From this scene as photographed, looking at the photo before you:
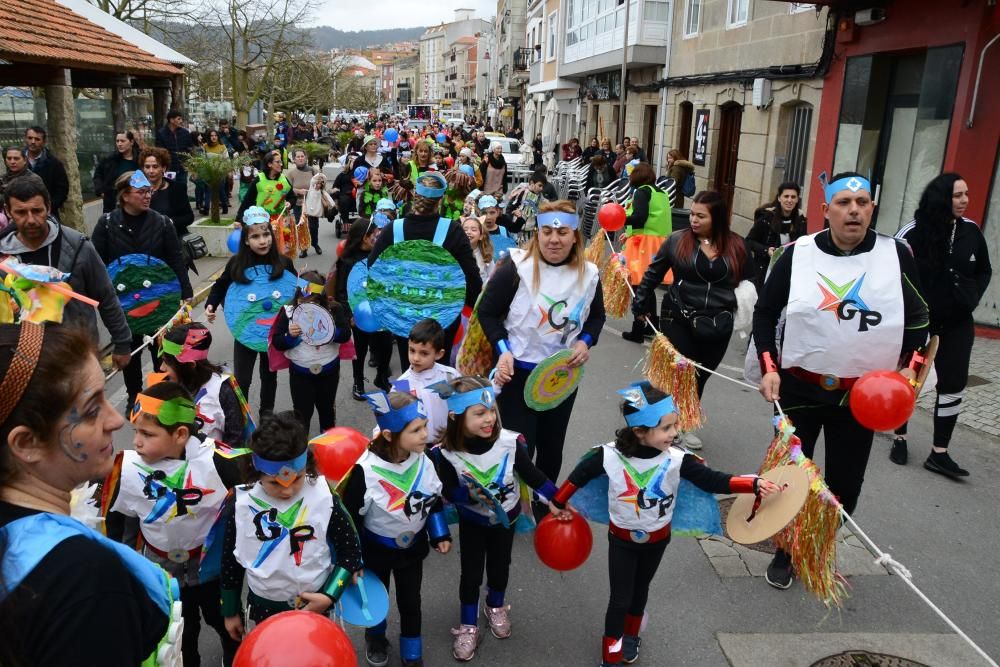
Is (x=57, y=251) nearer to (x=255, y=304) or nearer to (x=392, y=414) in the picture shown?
(x=255, y=304)

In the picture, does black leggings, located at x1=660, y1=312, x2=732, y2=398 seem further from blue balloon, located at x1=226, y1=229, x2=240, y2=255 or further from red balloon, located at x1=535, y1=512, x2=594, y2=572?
blue balloon, located at x1=226, y1=229, x2=240, y2=255

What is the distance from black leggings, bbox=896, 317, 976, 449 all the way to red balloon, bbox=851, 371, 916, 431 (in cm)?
215

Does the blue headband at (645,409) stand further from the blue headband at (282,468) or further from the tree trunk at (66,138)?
the tree trunk at (66,138)

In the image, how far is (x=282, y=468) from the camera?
2744 millimetres

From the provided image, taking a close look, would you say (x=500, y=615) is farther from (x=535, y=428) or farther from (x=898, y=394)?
(x=898, y=394)

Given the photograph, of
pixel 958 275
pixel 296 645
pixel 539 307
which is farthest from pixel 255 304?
pixel 958 275

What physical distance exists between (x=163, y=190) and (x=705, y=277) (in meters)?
5.16

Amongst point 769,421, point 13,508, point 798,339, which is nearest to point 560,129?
point 769,421

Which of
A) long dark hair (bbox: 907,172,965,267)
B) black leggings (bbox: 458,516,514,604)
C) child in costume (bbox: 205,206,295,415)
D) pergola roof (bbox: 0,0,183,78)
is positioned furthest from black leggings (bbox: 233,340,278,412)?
pergola roof (bbox: 0,0,183,78)

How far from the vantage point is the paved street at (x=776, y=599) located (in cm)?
354

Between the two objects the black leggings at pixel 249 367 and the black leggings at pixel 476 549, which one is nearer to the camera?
the black leggings at pixel 476 549

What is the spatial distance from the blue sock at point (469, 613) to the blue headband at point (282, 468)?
3.96 feet

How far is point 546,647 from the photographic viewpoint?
3.56 metres

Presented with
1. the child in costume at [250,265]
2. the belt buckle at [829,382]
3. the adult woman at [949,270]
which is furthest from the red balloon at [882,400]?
the child in costume at [250,265]
